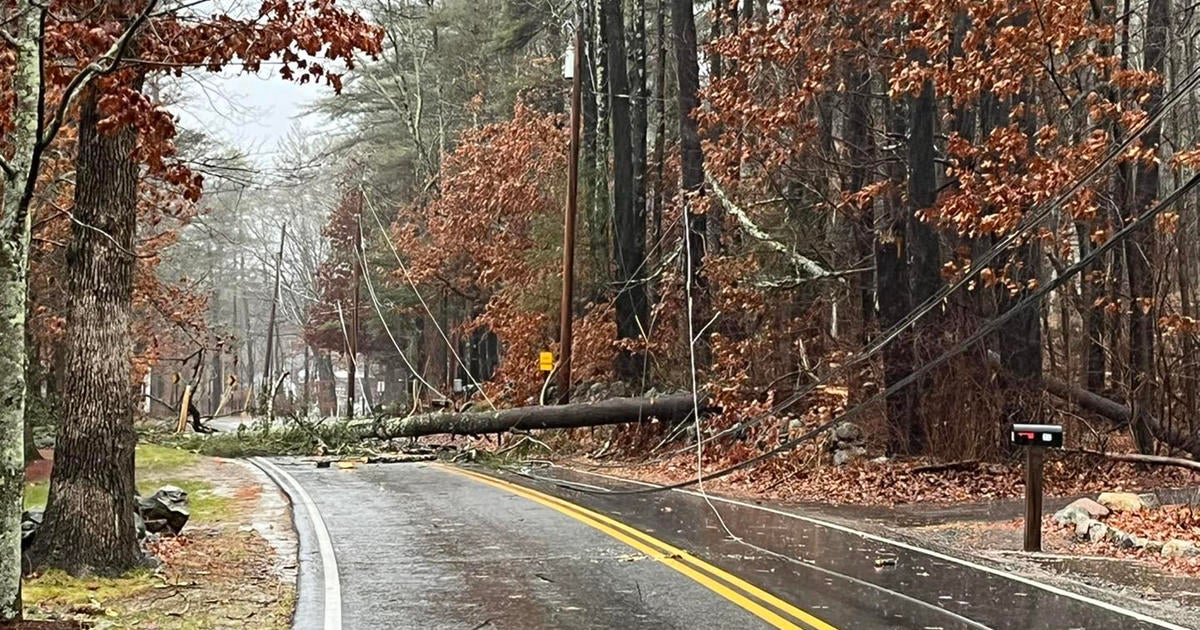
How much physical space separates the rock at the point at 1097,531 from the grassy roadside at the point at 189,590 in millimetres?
8356

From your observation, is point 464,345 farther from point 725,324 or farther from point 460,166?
point 725,324

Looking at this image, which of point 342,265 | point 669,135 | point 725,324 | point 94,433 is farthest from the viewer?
point 342,265

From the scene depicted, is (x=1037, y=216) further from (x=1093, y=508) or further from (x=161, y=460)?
(x=161, y=460)

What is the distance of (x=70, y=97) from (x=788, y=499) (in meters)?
11.7

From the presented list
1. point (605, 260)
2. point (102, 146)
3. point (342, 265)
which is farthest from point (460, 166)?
point (102, 146)

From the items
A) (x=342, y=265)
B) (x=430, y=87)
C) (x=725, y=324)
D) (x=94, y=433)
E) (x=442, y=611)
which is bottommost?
(x=442, y=611)

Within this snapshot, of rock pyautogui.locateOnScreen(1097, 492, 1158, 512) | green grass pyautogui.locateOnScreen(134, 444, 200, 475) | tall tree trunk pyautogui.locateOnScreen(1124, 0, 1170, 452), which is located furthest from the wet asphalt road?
green grass pyautogui.locateOnScreen(134, 444, 200, 475)

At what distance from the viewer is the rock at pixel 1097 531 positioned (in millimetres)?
11727

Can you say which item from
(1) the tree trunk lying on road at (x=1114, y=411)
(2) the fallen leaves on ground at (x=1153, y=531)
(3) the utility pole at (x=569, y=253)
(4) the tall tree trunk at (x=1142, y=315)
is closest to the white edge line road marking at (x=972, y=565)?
(2) the fallen leaves on ground at (x=1153, y=531)

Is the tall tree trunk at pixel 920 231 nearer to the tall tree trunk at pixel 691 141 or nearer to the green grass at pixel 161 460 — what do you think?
the tall tree trunk at pixel 691 141

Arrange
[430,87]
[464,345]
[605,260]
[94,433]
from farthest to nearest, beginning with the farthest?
[464,345] → [430,87] → [605,260] → [94,433]

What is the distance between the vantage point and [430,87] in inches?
1941

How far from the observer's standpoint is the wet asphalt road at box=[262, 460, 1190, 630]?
7910mm

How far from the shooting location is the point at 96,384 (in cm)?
1022
